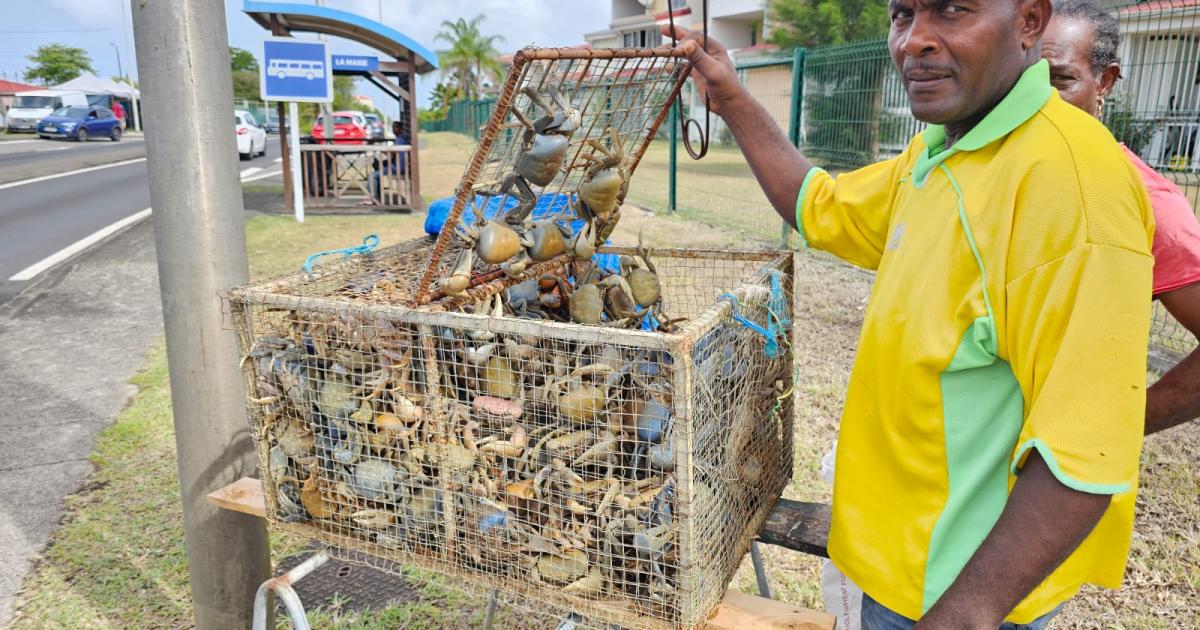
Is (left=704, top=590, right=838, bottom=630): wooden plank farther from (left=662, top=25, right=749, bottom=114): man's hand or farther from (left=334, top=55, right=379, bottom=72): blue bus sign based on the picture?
(left=334, top=55, right=379, bottom=72): blue bus sign

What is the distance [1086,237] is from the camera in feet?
3.76

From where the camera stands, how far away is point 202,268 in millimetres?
2152

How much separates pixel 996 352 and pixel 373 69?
13307mm

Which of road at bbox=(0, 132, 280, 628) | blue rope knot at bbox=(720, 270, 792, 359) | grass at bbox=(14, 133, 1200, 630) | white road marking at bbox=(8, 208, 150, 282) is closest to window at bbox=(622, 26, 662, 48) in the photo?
blue rope knot at bbox=(720, 270, 792, 359)

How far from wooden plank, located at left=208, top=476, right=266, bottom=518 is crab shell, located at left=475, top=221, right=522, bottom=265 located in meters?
0.84

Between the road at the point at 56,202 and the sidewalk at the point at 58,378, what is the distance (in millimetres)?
650

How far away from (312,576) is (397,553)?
182 centimetres

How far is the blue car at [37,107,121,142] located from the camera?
110ft

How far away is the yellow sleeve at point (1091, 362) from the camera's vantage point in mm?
1122

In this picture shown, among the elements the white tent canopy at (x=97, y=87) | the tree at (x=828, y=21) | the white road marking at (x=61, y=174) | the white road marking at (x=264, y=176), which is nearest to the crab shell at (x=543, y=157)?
the white road marking at (x=61, y=174)

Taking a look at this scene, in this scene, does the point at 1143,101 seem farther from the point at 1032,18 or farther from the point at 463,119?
the point at 463,119

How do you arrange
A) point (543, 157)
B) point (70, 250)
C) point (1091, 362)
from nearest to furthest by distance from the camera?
1. point (1091, 362)
2. point (543, 157)
3. point (70, 250)

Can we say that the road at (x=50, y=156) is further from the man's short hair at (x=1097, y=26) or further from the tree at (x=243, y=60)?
the tree at (x=243, y=60)

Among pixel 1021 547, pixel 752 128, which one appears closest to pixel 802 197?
pixel 752 128
